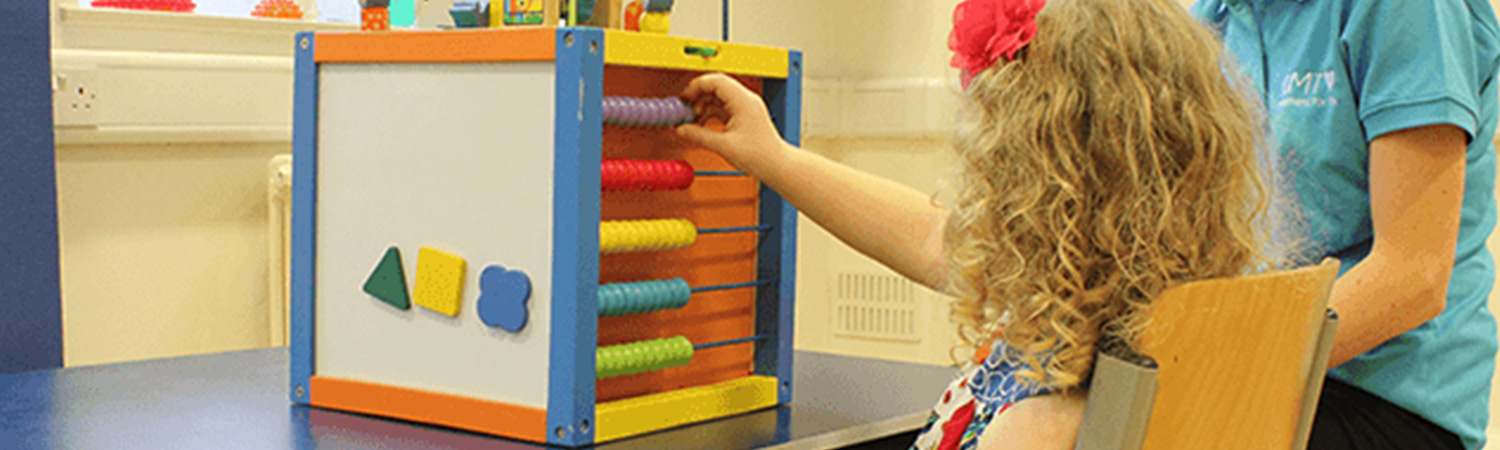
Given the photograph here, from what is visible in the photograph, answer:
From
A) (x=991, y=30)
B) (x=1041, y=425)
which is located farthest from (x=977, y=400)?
(x=991, y=30)

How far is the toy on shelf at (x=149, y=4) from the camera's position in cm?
212

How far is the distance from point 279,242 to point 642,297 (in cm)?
119

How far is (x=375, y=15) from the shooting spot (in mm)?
1318

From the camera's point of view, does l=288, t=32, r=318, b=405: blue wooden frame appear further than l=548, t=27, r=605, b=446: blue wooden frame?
Yes

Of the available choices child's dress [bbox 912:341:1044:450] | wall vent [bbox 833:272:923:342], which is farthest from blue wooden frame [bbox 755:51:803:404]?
wall vent [bbox 833:272:923:342]

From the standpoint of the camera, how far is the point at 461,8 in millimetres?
1296

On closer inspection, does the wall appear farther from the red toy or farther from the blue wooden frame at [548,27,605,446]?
the blue wooden frame at [548,27,605,446]

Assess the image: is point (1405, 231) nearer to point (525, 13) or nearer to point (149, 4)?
point (525, 13)

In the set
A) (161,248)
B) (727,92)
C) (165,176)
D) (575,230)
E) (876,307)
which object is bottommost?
(876,307)

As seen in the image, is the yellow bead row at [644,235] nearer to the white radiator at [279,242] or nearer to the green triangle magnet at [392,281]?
the green triangle magnet at [392,281]

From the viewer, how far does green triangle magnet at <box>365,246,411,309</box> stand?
4.18ft

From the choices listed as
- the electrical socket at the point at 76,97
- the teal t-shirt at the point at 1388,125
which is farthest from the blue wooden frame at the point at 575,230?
the electrical socket at the point at 76,97

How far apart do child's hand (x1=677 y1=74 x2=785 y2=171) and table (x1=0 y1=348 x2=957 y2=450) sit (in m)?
0.24

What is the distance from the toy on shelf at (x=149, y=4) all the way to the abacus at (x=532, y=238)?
3.13ft
